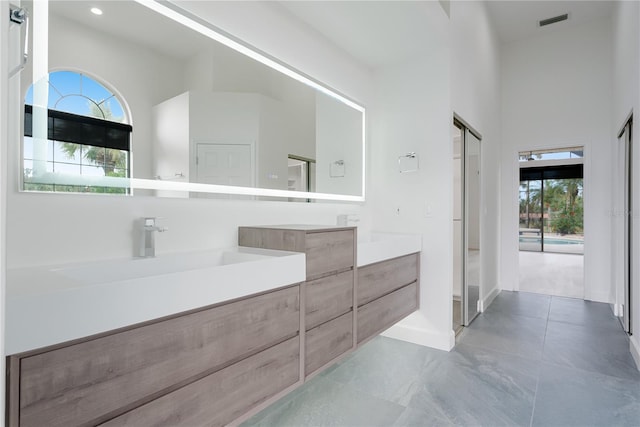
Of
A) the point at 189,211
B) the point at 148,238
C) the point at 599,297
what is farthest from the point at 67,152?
the point at 599,297

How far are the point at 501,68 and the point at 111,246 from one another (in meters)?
5.59

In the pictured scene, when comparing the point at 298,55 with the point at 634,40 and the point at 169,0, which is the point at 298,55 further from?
the point at 634,40

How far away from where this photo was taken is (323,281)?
1.85 meters

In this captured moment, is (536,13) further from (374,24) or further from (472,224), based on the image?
(374,24)

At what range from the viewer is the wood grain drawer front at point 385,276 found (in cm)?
224

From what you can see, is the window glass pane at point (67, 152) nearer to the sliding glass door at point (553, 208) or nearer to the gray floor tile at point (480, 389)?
the gray floor tile at point (480, 389)

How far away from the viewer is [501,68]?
5.13 m

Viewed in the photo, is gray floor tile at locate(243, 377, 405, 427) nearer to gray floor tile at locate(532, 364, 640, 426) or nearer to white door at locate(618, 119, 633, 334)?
gray floor tile at locate(532, 364, 640, 426)

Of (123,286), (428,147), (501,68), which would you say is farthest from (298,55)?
(501,68)

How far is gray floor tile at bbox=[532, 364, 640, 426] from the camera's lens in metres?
1.92

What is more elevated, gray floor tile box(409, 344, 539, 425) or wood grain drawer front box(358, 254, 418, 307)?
wood grain drawer front box(358, 254, 418, 307)

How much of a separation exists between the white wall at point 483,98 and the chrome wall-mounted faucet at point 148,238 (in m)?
2.53

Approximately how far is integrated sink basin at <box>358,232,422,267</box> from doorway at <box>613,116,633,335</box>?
197 centimetres

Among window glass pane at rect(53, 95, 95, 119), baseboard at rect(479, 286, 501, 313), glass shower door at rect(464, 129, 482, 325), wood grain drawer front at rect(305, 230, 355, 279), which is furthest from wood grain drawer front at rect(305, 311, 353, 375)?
baseboard at rect(479, 286, 501, 313)
